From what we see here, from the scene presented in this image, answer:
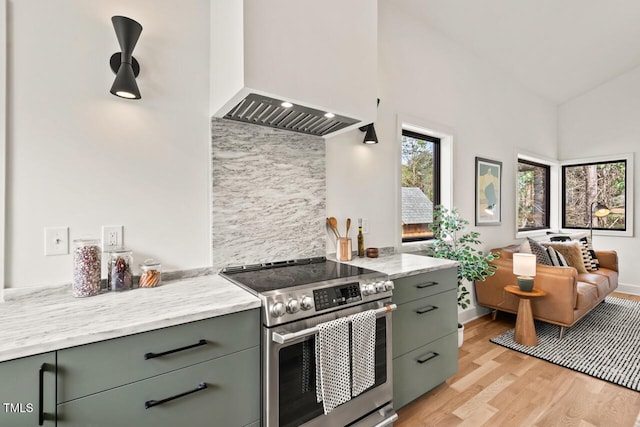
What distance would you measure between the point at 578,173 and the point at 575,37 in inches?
100

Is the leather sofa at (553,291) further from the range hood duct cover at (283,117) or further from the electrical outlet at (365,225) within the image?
the range hood duct cover at (283,117)

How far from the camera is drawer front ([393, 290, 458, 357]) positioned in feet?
6.00

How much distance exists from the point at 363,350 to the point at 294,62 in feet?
4.73

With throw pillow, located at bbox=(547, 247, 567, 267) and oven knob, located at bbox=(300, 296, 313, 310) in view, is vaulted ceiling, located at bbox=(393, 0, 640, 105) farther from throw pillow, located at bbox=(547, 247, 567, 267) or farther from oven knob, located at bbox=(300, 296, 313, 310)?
oven knob, located at bbox=(300, 296, 313, 310)

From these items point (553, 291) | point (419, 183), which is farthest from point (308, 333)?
point (553, 291)

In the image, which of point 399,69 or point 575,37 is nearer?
point 399,69

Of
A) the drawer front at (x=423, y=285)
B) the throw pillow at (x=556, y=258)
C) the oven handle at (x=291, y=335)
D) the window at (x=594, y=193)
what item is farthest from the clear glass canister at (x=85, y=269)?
the window at (x=594, y=193)

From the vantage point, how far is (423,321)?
77.3 inches

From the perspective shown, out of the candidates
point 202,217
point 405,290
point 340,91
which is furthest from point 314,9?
point 405,290

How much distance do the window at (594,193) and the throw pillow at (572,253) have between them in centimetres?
154

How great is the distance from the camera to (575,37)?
343 cm

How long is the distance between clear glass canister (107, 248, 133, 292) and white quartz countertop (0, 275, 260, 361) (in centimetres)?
4

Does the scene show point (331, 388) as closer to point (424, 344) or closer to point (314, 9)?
point (424, 344)

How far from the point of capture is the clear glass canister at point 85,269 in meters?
1.32
